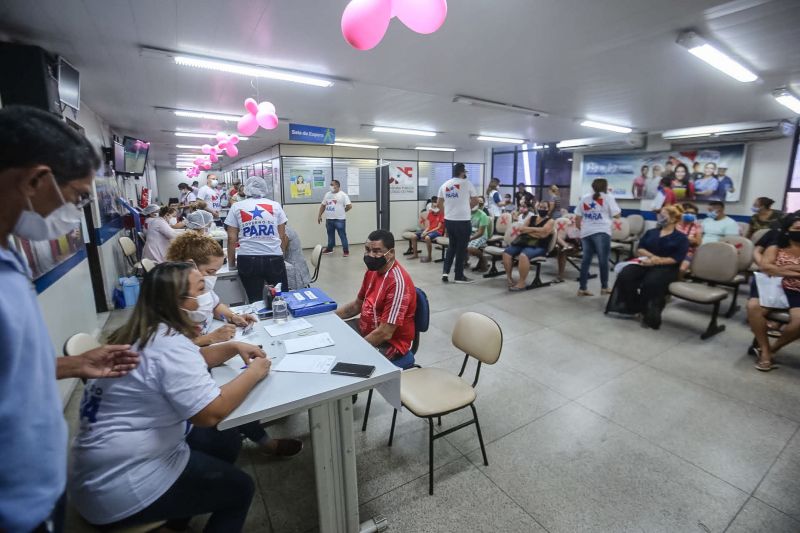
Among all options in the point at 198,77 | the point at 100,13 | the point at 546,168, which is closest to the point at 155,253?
the point at 198,77

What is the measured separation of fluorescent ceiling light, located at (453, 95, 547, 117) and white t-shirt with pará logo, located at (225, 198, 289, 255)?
120 inches

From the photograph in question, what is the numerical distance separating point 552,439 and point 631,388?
104 cm

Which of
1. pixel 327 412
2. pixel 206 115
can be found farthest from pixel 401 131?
pixel 327 412

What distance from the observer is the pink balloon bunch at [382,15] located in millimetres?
1669

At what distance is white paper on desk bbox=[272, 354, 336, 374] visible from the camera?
62.7 inches

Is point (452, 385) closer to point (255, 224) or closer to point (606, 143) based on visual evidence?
point (255, 224)

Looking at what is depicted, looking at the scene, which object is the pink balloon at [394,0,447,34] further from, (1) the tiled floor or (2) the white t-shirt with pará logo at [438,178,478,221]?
(2) the white t-shirt with pará logo at [438,178,478,221]

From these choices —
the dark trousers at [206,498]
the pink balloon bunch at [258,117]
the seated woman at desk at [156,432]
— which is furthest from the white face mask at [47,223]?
the pink balloon bunch at [258,117]

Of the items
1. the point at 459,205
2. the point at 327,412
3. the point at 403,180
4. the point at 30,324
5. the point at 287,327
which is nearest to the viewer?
the point at 30,324

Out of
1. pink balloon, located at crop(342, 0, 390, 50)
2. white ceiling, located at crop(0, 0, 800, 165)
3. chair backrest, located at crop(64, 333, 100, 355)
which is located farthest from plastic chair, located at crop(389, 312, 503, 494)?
white ceiling, located at crop(0, 0, 800, 165)

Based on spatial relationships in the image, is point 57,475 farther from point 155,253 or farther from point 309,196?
point 309,196

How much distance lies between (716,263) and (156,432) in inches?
206

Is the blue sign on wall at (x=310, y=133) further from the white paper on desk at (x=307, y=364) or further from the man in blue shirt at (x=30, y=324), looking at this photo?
the man in blue shirt at (x=30, y=324)

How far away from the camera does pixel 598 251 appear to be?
5.15m
